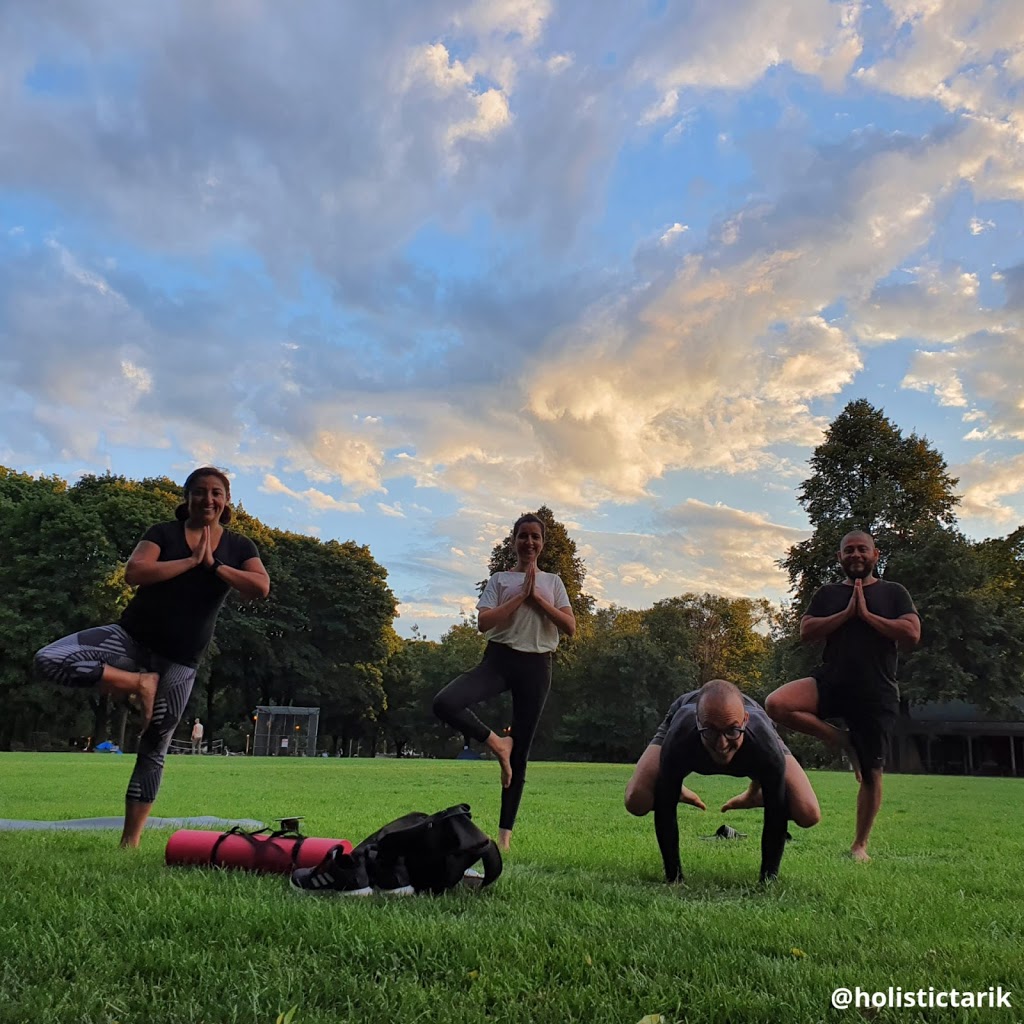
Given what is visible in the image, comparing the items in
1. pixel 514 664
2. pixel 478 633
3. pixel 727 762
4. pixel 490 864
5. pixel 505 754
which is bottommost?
pixel 490 864

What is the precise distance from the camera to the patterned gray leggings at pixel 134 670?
491cm

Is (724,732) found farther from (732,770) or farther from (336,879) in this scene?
(336,879)

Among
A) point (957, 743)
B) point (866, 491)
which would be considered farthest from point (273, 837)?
point (957, 743)

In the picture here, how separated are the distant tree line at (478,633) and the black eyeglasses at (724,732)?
1230 inches

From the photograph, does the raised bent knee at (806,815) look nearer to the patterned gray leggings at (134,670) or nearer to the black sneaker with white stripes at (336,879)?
the black sneaker with white stripes at (336,879)

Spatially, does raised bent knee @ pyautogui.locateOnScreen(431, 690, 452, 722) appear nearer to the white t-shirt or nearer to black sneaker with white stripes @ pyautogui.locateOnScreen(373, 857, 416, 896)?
the white t-shirt

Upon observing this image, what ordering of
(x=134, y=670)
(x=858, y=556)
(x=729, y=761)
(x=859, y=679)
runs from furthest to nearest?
(x=858, y=556), (x=859, y=679), (x=134, y=670), (x=729, y=761)

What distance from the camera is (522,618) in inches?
244

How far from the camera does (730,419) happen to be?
77.5 feet

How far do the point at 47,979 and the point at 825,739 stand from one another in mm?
5535

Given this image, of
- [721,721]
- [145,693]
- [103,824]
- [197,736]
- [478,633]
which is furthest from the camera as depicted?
[197,736]

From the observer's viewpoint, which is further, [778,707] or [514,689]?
[778,707]

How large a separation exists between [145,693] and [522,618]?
2.58 meters

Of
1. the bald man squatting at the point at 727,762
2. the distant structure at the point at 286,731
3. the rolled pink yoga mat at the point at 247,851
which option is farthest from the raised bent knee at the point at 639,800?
the distant structure at the point at 286,731
